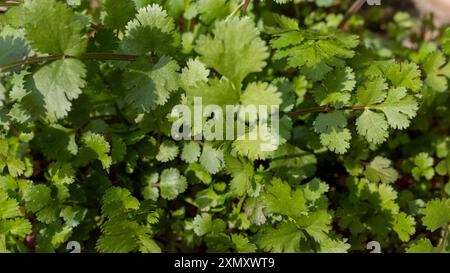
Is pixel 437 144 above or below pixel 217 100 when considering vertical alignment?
below

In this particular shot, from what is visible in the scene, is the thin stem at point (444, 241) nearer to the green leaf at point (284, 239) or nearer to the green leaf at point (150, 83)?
the green leaf at point (284, 239)

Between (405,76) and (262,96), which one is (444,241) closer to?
(405,76)

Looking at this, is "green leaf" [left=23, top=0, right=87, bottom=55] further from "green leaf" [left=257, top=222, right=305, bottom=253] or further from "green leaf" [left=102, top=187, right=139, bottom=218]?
"green leaf" [left=257, top=222, right=305, bottom=253]

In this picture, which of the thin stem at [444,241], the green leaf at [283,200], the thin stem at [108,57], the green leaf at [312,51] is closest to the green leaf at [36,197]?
the thin stem at [108,57]

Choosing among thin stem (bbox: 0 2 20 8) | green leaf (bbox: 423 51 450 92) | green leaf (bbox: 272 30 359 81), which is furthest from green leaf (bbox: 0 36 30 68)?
green leaf (bbox: 423 51 450 92)

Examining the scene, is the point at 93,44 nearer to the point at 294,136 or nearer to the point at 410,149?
the point at 294,136

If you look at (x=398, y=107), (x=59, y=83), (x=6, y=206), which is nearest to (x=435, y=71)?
(x=398, y=107)
